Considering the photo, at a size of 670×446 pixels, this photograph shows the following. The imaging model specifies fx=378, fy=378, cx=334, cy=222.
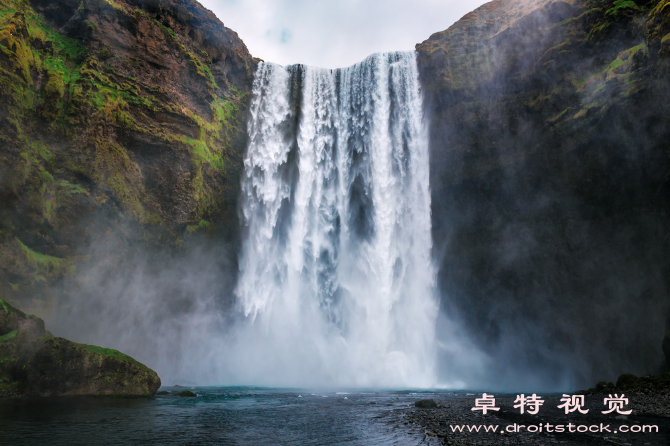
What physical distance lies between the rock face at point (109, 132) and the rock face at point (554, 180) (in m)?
14.7

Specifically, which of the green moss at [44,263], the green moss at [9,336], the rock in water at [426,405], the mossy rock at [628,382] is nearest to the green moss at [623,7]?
the mossy rock at [628,382]

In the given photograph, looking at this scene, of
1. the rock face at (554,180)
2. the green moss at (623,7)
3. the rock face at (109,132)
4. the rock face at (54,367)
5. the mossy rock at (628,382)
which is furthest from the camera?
the green moss at (623,7)

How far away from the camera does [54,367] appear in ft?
40.4

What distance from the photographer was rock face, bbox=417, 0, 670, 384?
1809cm

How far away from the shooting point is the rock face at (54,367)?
12.0 m

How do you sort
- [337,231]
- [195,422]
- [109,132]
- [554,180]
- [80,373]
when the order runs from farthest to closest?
[337,231]
[554,180]
[109,132]
[80,373]
[195,422]

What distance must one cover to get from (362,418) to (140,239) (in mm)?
16578

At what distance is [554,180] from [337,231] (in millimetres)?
13062

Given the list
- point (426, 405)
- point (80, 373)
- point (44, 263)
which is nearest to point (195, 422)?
point (426, 405)

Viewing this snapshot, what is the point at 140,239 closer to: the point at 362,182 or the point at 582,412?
the point at 362,182

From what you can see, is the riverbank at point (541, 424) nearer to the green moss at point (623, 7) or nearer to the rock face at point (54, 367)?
the rock face at point (54, 367)

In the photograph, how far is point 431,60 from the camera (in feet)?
83.6

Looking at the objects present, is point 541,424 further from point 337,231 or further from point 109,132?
point 109,132

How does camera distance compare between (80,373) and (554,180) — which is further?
(554,180)
